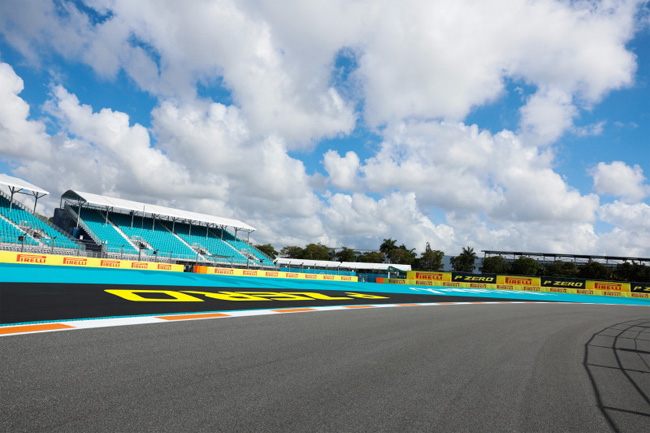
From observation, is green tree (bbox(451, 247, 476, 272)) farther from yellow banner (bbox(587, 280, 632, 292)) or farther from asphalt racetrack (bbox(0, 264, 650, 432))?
asphalt racetrack (bbox(0, 264, 650, 432))

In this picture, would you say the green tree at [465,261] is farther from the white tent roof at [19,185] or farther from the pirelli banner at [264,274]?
the white tent roof at [19,185]

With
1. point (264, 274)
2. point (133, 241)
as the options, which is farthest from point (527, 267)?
point (133, 241)

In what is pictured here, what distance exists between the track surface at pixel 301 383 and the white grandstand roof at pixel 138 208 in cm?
3388

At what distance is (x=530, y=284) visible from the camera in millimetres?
37344

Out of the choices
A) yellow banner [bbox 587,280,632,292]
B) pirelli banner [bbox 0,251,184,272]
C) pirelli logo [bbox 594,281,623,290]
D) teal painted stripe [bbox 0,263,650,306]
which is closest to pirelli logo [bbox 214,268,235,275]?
pirelli banner [bbox 0,251,184,272]

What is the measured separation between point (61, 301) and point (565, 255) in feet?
415

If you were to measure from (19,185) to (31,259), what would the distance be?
12312 mm

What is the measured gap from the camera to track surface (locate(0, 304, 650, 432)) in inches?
124

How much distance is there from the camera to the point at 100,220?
37.7 m

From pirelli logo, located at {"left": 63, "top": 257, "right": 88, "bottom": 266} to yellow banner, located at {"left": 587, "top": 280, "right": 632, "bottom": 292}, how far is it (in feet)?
140

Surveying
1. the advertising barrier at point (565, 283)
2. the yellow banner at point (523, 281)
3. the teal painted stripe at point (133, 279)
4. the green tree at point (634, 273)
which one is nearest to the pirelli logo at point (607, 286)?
the advertising barrier at point (565, 283)

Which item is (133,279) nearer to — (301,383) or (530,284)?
(301,383)

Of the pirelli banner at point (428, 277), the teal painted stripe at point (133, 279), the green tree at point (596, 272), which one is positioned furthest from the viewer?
the green tree at point (596, 272)

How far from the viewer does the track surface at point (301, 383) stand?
10.3 ft
